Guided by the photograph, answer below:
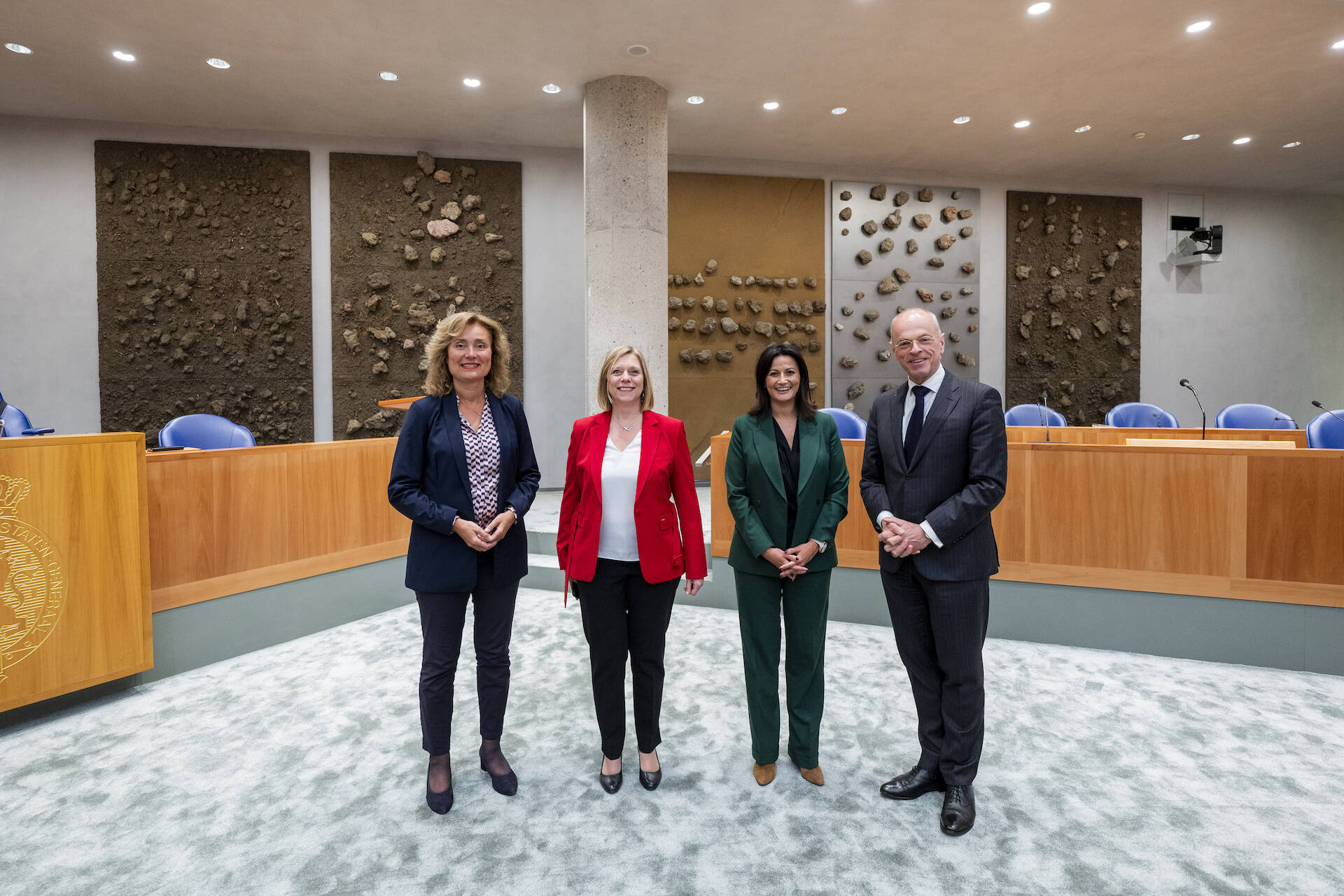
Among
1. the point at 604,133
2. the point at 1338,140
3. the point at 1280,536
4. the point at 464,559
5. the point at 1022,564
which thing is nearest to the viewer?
the point at 464,559

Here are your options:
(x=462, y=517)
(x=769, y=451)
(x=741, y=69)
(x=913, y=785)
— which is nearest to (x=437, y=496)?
(x=462, y=517)

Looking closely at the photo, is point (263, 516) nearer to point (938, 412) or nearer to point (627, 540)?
point (627, 540)

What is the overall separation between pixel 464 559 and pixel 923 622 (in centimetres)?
141

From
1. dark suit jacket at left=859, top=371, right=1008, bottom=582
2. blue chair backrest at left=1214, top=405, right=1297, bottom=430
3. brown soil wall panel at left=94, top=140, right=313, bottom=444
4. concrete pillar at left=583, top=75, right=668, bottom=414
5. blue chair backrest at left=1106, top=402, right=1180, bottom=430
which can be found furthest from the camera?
brown soil wall panel at left=94, top=140, right=313, bottom=444

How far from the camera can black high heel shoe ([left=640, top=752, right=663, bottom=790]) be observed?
6.70ft

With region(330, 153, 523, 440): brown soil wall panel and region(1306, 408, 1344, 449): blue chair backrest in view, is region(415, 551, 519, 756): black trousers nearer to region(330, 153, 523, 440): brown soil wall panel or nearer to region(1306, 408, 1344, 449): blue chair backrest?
region(1306, 408, 1344, 449): blue chair backrest

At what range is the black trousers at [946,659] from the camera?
6.07 feet

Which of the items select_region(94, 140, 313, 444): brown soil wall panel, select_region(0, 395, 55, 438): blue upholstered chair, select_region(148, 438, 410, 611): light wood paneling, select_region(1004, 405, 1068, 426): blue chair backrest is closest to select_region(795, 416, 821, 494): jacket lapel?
select_region(148, 438, 410, 611): light wood paneling

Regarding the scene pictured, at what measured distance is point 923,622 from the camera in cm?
196

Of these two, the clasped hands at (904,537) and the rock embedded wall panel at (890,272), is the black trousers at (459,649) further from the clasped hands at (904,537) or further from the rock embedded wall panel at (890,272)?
the rock embedded wall panel at (890,272)

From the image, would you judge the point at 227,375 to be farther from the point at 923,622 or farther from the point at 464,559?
the point at 923,622

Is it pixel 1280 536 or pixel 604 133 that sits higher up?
pixel 604 133

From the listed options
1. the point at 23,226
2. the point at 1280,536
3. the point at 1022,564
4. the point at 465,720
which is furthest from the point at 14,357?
the point at 1280,536

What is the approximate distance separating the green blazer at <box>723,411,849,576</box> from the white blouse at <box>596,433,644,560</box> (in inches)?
12.0
